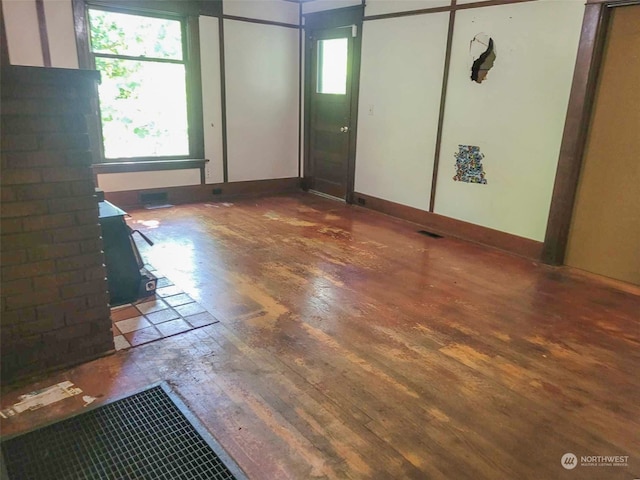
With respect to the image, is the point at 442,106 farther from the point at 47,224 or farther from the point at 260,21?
the point at 47,224

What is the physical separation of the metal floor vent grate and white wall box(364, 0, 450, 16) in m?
4.53

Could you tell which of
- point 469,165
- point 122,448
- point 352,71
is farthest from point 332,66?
point 122,448

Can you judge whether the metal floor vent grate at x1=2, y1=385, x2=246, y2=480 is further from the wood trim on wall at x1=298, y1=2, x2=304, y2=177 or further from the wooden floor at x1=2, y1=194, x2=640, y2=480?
the wood trim on wall at x1=298, y1=2, x2=304, y2=177

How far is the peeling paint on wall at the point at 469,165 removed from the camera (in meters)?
4.62

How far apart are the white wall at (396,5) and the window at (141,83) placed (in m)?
2.27

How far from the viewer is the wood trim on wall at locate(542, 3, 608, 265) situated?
360cm

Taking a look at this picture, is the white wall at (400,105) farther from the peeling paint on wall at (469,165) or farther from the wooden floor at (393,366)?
the wooden floor at (393,366)

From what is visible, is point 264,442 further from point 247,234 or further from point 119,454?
point 247,234

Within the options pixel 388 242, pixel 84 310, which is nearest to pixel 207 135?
pixel 388 242

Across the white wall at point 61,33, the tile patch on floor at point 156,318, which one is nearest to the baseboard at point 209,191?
the white wall at point 61,33

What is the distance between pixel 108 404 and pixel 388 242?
314 centimetres

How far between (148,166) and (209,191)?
34.4 inches

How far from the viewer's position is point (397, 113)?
5.38 m

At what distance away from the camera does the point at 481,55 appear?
174 inches
